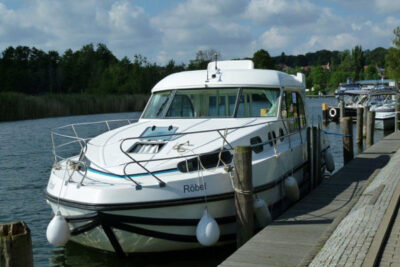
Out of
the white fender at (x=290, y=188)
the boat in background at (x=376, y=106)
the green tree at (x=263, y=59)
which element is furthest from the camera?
the green tree at (x=263, y=59)

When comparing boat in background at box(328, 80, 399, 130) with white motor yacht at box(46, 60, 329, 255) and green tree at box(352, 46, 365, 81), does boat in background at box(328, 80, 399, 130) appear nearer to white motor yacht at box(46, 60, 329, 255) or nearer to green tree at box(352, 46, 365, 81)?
white motor yacht at box(46, 60, 329, 255)

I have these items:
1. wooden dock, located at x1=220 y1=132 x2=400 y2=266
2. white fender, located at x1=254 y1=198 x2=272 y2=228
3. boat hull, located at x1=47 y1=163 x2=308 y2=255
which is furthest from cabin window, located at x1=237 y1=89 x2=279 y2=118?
boat hull, located at x1=47 y1=163 x2=308 y2=255

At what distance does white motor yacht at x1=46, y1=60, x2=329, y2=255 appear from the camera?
6.99m

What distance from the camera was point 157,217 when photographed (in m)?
7.04

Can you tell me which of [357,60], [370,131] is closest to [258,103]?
[370,131]

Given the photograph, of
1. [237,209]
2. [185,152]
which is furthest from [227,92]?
[237,209]

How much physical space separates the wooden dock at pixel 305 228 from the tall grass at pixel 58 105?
31648 millimetres

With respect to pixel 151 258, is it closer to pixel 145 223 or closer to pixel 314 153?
pixel 145 223

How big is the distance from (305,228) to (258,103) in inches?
124

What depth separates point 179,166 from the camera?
24.3 ft

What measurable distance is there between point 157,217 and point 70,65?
84609 mm

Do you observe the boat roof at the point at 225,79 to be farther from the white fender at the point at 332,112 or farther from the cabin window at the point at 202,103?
the white fender at the point at 332,112

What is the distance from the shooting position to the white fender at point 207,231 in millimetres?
6941

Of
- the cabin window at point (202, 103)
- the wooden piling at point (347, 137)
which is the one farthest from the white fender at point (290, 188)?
the wooden piling at point (347, 137)
